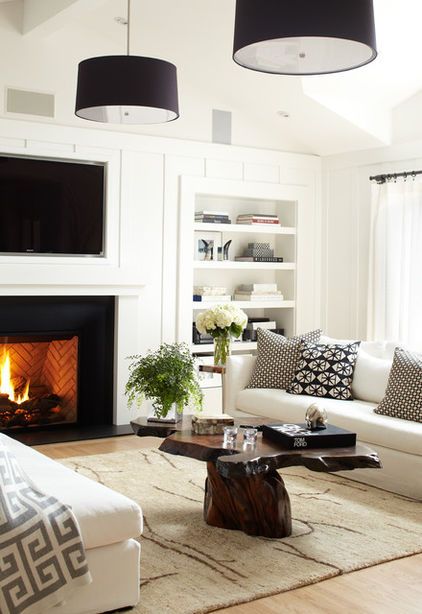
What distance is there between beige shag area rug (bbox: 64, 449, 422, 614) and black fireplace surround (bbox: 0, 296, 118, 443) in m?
1.32

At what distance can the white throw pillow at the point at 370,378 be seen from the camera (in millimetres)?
5512

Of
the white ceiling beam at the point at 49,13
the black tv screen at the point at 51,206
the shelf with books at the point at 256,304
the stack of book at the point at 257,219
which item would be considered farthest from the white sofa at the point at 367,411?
the white ceiling beam at the point at 49,13

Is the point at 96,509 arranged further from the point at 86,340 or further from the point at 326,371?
the point at 86,340

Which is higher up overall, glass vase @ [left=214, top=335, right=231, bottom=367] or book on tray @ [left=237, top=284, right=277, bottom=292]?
book on tray @ [left=237, top=284, right=277, bottom=292]

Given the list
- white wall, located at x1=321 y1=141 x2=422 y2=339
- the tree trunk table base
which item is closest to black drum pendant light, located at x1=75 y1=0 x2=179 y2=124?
the tree trunk table base

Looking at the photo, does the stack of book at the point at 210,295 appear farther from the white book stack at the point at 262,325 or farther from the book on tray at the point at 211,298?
the white book stack at the point at 262,325

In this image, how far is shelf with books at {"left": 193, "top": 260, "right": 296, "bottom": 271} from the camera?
7.10 metres

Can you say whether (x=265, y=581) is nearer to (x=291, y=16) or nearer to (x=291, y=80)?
(x=291, y=16)

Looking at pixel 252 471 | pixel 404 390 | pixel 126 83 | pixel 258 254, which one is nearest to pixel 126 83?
pixel 126 83

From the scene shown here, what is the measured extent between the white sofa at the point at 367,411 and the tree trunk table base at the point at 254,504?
1011 mm

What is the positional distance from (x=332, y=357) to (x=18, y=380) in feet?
8.20

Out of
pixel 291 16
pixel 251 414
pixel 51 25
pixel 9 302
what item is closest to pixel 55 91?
pixel 51 25

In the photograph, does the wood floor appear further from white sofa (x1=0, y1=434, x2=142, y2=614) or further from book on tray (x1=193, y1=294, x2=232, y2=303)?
book on tray (x1=193, y1=294, x2=232, y2=303)

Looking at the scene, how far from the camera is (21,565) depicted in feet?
9.11
